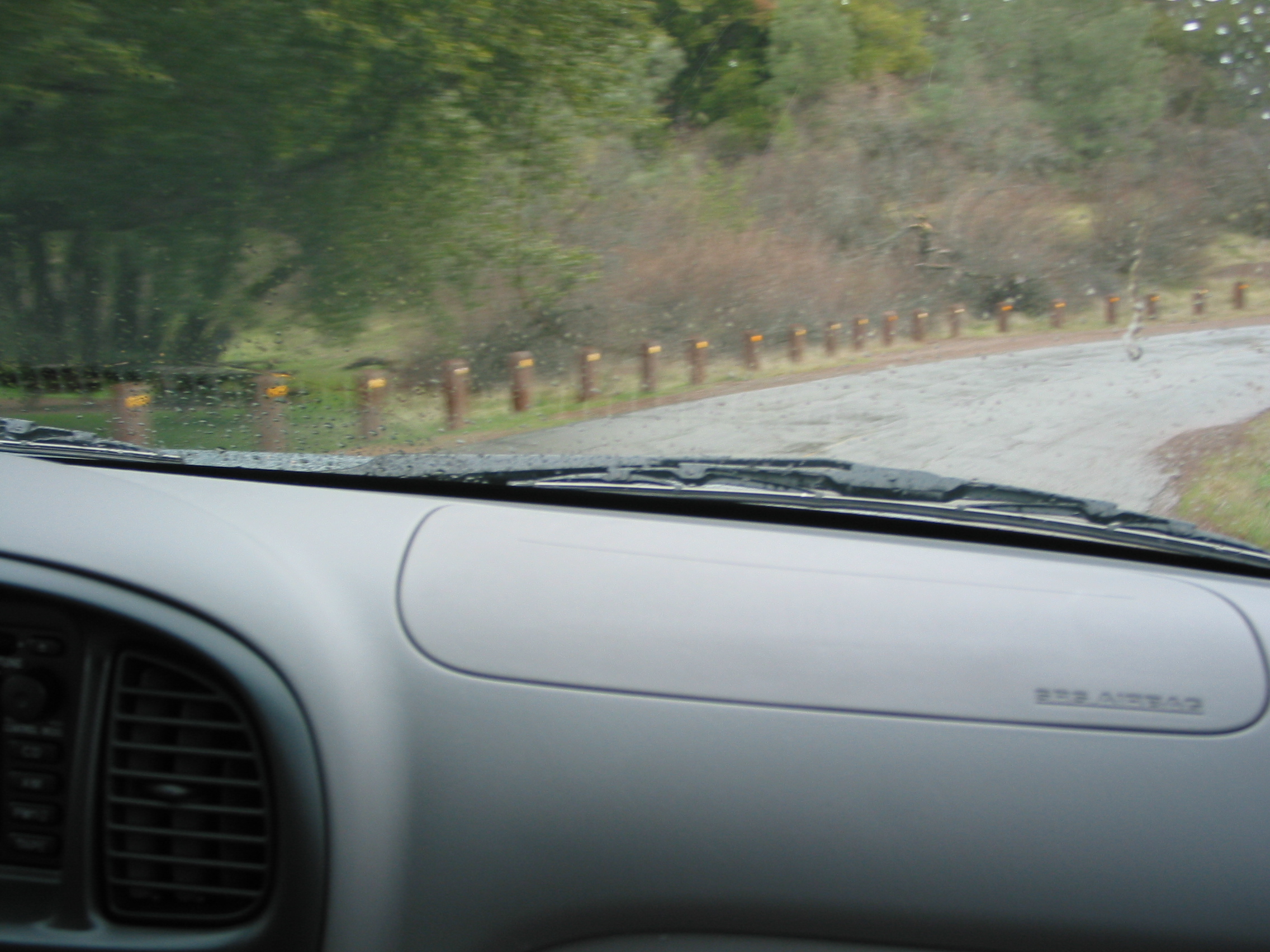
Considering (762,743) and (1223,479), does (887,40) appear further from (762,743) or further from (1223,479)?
(762,743)

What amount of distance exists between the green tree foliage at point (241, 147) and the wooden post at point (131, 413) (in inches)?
8.2

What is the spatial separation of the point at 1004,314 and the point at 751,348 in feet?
2.25

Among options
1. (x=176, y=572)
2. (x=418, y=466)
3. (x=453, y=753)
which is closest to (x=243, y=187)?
(x=418, y=466)

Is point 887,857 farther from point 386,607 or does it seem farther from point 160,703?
point 160,703

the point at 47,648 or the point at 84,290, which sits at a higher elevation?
the point at 84,290

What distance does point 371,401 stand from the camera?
306 cm

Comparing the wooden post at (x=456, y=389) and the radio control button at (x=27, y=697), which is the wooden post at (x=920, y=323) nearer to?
the wooden post at (x=456, y=389)

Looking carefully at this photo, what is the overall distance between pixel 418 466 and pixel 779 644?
3.27 ft

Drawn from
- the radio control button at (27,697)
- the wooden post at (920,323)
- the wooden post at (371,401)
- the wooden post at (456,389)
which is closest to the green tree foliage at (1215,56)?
the wooden post at (920,323)

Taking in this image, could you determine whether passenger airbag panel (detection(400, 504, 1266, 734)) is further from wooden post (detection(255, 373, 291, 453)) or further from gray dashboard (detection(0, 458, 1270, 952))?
wooden post (detection(255, 373, 291, 453))

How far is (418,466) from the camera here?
2.47 metres

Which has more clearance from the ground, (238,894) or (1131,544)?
(1131,544)

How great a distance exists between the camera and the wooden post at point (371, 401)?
2.93 metres

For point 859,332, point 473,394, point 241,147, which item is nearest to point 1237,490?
point 859,332
